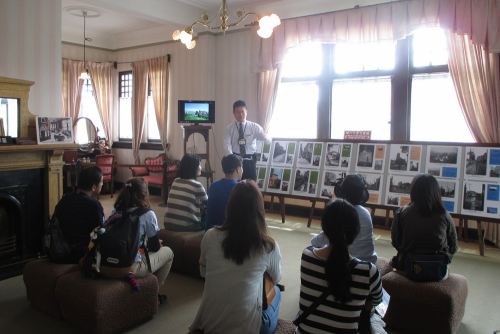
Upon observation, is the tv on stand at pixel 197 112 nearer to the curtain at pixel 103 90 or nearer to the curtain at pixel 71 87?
the curtain at pixel 103 90

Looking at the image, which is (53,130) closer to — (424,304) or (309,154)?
(309,154)

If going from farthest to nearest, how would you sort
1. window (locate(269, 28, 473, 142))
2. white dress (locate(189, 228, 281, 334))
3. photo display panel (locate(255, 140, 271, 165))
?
photo display panel (locate(255, 140, 271, 165)), window (locate(269, 28, 473, 142)), white dress (locate(189, 228, 281, 334))

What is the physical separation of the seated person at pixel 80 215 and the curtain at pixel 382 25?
4103mm

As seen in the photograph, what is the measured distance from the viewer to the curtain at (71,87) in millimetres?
8641

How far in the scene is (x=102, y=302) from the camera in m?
2.52

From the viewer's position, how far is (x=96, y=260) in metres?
2.61

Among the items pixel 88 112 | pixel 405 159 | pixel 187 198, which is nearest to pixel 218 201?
pixel 187 198

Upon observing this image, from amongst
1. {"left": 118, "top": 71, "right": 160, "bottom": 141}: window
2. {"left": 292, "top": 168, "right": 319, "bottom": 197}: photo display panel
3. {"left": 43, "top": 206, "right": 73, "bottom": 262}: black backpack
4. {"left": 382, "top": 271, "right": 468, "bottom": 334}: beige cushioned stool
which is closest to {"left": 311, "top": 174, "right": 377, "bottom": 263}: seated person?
{"left": 382, "top": 271, "right": 468, "bottom": 334}: beige cushioned stool

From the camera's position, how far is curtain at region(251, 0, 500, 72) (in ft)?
15.2

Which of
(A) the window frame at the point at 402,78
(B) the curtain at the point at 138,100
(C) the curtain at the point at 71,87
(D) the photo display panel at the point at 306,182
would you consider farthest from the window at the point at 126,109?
(A) the window frame at the point at 402,78

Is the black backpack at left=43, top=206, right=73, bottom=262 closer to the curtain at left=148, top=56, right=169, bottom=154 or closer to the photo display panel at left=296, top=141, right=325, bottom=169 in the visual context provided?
the photo display panel at left=296, top=141, right=325, bottom=169

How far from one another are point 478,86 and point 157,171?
6.01 m

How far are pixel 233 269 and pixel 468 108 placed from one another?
4375 millimetres

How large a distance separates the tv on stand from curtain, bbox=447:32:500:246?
3.79 meters
